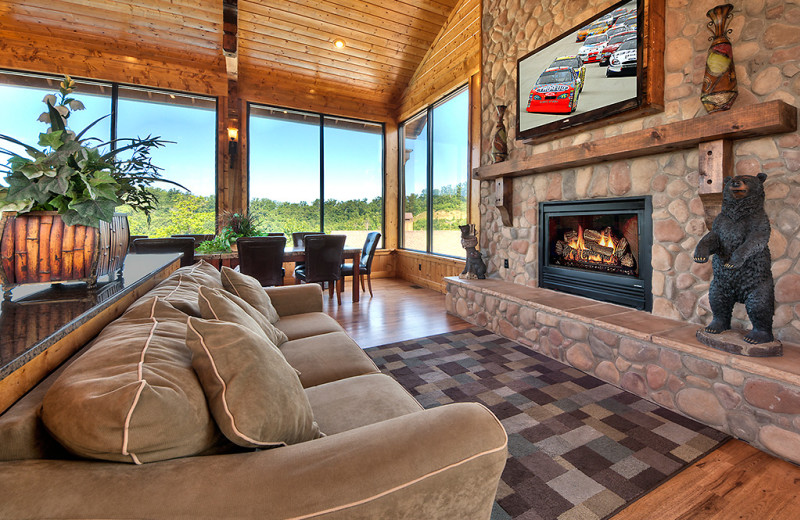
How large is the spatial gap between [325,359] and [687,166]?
100 inches

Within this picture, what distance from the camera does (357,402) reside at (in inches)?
50.2

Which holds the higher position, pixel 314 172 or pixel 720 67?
pixel 314 172

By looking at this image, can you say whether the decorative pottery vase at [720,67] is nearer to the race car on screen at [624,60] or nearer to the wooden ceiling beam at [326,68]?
the race car on screen at [624,60]

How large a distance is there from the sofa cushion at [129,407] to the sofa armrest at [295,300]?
5.28ft

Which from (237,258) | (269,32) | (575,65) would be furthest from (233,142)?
(575,65)

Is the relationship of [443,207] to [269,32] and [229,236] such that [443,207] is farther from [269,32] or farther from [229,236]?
[269,32]

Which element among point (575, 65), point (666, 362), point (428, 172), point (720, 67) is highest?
point (575, 65)

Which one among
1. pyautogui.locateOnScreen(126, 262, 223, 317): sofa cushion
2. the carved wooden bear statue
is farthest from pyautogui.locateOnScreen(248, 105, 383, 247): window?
the carved wooden bear statue

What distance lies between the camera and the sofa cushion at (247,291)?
203cm

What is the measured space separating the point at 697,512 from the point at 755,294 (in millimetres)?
1137

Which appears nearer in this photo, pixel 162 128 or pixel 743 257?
pixel 743 257

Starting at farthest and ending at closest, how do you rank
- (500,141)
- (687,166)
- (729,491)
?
(500,141)
(687,166)
(729,491)

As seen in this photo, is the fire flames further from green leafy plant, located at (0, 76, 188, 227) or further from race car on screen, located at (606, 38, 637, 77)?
green leafy plant, located at (0, 76, 188, 227)

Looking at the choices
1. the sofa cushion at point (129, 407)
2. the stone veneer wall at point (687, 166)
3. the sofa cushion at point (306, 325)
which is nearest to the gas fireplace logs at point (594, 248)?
the stone veneer wall at point (687, 166)
